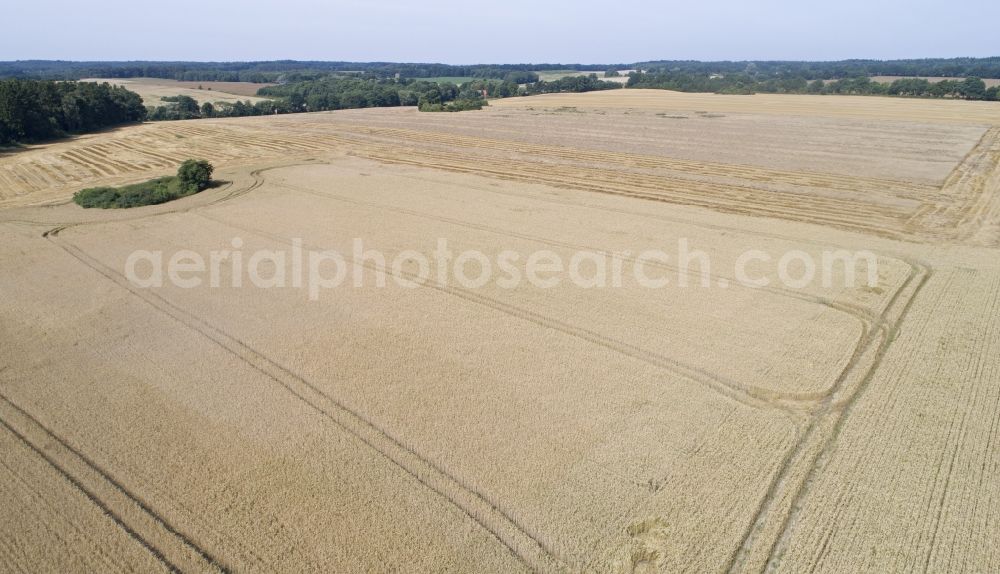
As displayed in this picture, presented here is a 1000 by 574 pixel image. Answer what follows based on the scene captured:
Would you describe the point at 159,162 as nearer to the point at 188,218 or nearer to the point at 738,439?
the point at 188,218

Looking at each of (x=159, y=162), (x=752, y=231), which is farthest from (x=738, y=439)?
(x=159, y=162)

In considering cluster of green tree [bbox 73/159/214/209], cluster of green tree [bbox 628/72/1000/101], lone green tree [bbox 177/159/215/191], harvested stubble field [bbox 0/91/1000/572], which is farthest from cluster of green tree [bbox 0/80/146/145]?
cluster of green tree [bbox 628/72/1000/101]

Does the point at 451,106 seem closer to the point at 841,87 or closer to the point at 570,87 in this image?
the point at 570,87

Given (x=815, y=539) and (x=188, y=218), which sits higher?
(x=188, y=218)

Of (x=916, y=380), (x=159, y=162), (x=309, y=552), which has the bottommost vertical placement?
(x=309, y=552)

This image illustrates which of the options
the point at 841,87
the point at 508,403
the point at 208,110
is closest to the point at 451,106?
the point at 208,110

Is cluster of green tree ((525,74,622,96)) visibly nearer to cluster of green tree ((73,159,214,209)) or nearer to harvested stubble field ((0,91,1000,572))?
cluster of green tree ((73,159,214,209))

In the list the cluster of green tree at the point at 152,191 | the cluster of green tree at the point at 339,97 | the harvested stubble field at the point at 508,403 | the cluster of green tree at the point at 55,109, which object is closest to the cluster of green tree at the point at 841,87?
the cluster of green tree at the point at 339,97
